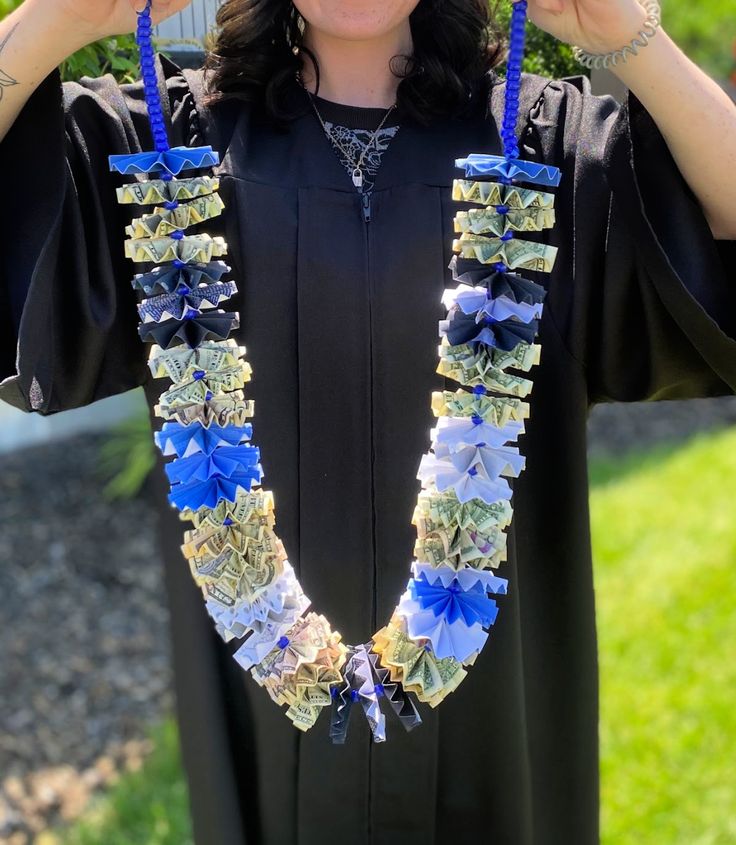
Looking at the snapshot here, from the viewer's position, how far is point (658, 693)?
341 cm

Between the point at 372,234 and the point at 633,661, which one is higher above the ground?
the point at 372,234

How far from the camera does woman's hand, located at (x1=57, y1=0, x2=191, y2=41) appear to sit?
1422 millimetres

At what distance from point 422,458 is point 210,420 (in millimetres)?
313

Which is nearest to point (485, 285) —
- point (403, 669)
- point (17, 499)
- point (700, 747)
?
point (403, 669)

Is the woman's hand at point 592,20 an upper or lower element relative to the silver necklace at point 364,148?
upper

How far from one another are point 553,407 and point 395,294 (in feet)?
1.04

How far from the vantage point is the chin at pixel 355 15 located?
58.7 inches

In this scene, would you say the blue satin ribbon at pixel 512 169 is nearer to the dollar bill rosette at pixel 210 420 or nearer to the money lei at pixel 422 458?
the money lei at pixel 422 458

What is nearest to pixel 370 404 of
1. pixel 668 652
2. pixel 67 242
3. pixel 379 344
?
pixel 379 344

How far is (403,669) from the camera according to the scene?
1545 mm

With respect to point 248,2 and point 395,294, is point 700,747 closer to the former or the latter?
point 395,294

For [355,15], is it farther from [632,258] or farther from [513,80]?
[632,258]

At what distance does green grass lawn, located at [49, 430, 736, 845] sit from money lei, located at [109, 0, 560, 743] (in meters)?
1.67

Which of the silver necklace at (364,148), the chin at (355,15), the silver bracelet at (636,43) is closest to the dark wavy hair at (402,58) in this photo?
the silver necklace at (364,148)
